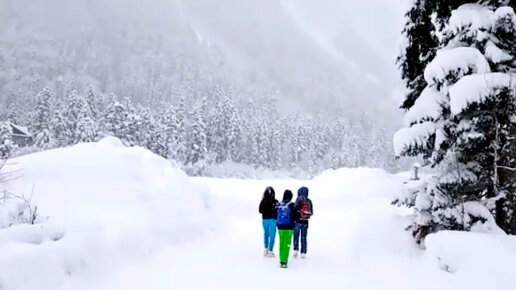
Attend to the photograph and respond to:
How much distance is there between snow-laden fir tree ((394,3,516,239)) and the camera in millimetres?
8055

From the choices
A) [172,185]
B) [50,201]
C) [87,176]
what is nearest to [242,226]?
[172,185]

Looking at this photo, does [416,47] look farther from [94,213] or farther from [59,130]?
[59,130]

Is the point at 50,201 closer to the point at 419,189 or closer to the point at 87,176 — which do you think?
the point at 87,176

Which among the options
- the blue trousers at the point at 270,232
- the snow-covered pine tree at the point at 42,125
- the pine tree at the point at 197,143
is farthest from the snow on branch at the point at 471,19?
the pine tree at the point at 197,143

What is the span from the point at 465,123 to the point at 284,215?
163 inches

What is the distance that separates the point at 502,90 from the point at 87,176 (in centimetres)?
1020

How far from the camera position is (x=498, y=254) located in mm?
6676

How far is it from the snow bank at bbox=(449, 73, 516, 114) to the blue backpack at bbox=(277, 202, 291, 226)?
13.8 feet

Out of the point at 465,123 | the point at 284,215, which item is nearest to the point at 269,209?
the point at 284,215

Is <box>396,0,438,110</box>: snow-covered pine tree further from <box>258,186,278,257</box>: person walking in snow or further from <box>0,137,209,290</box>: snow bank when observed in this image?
<box>0,137,209,290</box>: snow bank

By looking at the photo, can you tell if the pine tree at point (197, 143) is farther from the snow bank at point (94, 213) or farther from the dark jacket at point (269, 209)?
the dark jacket at point (269, 209)

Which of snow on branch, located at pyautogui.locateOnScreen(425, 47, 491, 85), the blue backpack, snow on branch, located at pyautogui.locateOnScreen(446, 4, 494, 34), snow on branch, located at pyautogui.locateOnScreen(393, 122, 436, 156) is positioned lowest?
the blue backpack

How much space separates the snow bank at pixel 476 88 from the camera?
25.6 ft

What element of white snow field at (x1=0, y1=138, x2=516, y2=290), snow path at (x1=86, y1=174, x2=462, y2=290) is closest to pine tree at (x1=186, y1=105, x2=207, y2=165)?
white snow field at (x1=0, y1=138, x2=516, y2=290)
